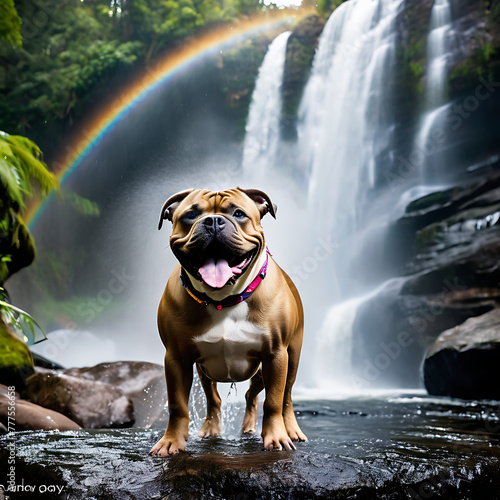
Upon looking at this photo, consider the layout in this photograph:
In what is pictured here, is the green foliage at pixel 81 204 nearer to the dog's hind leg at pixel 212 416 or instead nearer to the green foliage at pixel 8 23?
the green foliage at pixel 8 23

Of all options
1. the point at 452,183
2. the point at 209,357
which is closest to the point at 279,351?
the point at 209,357

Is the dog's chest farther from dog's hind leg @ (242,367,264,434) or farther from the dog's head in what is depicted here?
dog's hind leg @ (242,367,264,434)

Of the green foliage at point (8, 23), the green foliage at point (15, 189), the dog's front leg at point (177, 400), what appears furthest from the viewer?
the green foliage at point (8, 23)

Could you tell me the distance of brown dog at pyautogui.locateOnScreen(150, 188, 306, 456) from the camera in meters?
2.11

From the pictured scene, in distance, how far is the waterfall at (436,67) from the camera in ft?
47.4

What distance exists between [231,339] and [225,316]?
106mm

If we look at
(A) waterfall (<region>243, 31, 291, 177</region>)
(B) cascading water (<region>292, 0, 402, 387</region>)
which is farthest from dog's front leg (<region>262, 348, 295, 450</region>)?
(A) waterfall (<region>243, 31, 291, 177</region>)

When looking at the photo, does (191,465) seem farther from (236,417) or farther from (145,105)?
(145,105)

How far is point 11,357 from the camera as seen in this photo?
462 cm

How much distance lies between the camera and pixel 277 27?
19.9 metres

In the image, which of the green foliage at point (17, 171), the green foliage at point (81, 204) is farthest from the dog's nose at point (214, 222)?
the green foliage at point (81, 204)

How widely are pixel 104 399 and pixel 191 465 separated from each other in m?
3.03

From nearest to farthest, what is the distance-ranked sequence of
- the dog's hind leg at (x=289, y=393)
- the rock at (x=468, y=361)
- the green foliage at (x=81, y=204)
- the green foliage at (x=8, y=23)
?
the dog's hind leg at (x=289, y=393) < the green foliage at (x=8, y=23) < the rock at (x=468, y=361) < the green foliage at (x=81, y=204)

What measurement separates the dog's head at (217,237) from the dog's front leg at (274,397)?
0.44m
